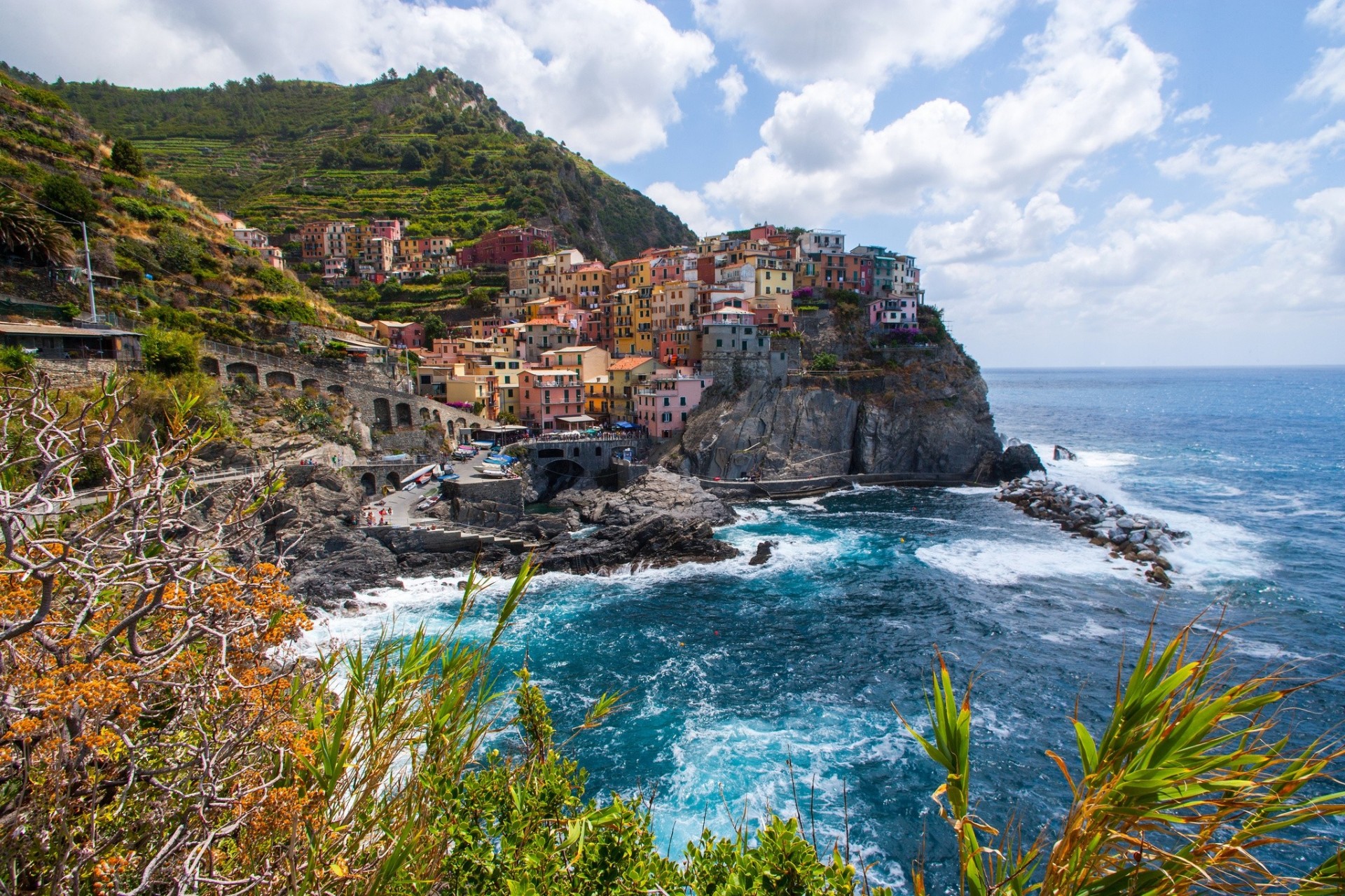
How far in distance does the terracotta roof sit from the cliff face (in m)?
7.81

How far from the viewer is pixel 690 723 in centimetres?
2061

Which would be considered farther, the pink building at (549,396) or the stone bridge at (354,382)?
the pink building at (549,396)

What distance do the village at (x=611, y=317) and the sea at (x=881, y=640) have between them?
15383 millimetres

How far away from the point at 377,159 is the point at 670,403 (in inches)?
3346

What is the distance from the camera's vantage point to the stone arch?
4538 centimetres

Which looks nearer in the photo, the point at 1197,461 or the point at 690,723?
the point at 690,723

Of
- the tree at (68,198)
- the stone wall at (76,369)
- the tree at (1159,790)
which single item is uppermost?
the tree at (68,198)

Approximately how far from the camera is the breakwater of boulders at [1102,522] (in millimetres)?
35125

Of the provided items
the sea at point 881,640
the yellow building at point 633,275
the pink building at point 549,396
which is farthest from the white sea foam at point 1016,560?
the yellow building at point 633,275

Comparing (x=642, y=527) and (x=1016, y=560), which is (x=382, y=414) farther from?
(x=1016, y=560)

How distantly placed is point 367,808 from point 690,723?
16.6 meters

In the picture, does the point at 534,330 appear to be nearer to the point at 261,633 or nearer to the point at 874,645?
the point at 874,645

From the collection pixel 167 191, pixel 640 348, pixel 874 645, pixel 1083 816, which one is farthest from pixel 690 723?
pixel 167 191

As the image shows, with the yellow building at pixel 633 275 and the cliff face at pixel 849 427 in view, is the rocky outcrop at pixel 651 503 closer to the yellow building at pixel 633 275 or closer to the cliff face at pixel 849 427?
the cliff face at pixel 849 427
